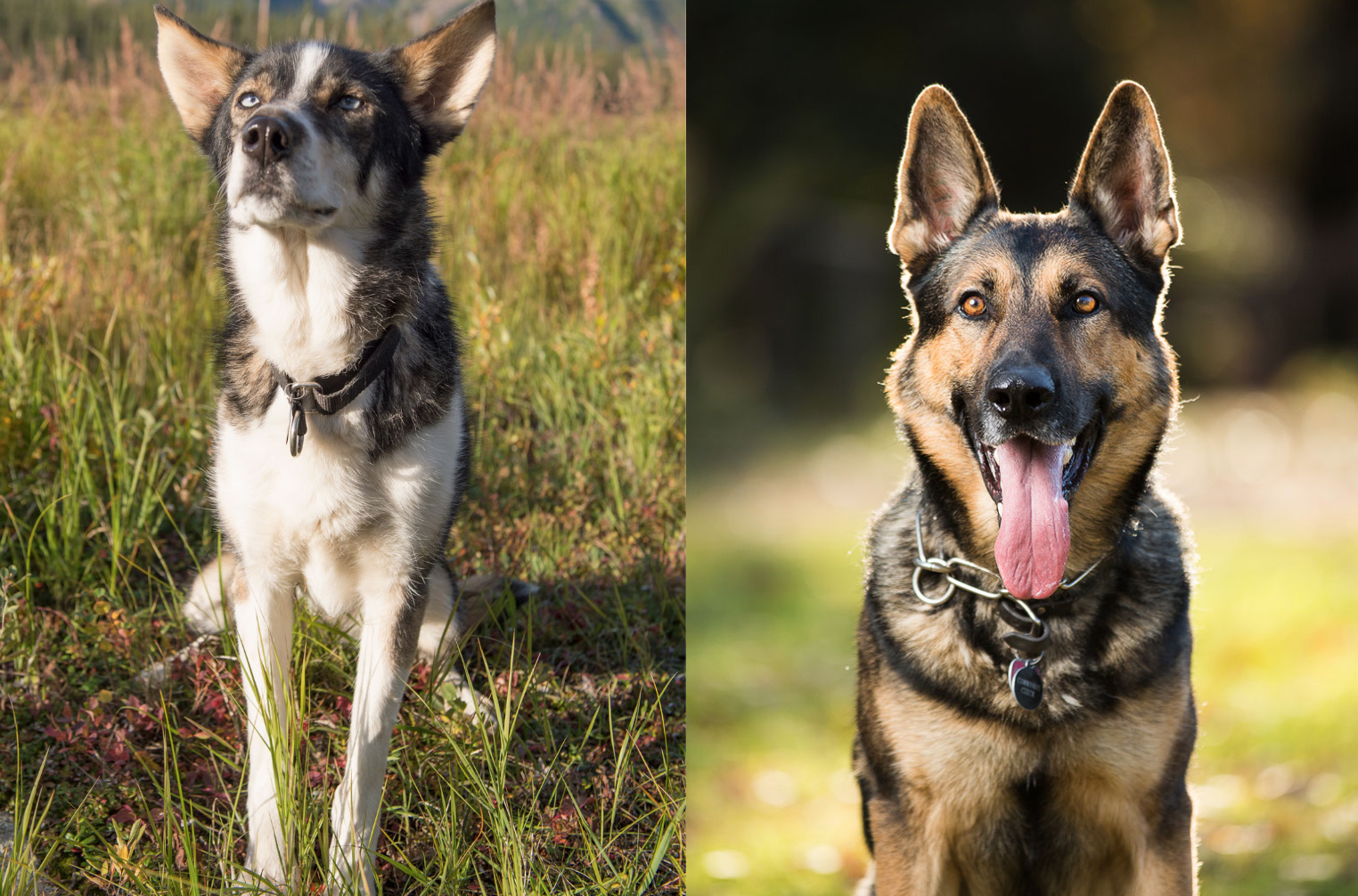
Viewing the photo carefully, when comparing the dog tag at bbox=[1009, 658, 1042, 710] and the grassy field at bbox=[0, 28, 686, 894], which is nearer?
the dog tag at bbox=[1009, 658, 1042, 710]

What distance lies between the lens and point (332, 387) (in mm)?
2402

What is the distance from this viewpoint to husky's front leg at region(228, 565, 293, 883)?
2.39 meters

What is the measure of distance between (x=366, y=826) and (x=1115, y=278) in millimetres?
1883

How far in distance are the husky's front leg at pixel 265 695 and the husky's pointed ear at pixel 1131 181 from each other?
6.08 ft

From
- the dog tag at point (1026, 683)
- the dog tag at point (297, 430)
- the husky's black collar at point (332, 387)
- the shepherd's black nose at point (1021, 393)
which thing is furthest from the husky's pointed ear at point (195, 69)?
the dog tag at point (1026, 683)

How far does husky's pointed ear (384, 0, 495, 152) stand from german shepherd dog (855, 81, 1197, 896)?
3.32ft

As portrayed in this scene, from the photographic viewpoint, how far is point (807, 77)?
9.59 metres

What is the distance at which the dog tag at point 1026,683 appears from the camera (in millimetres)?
2062

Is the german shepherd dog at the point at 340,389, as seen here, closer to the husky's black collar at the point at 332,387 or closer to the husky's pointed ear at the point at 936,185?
the husky's black collar at the point at 332,387

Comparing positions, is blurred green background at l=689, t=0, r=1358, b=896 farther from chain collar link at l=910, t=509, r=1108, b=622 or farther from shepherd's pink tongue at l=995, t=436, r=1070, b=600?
shepherd's pink tongue at l=995, t=436, r=1070, b=600

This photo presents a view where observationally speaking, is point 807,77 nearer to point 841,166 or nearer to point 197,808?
point 841,166

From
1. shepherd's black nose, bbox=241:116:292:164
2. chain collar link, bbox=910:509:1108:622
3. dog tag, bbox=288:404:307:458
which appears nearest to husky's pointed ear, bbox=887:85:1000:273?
chain collar link, bbox=910:509:1108:622

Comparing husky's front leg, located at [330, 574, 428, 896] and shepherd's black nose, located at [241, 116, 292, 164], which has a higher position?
shepherd's black nose, located at [241, 116, 292, 164]

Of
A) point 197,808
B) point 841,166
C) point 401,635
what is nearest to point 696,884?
point 401,635
